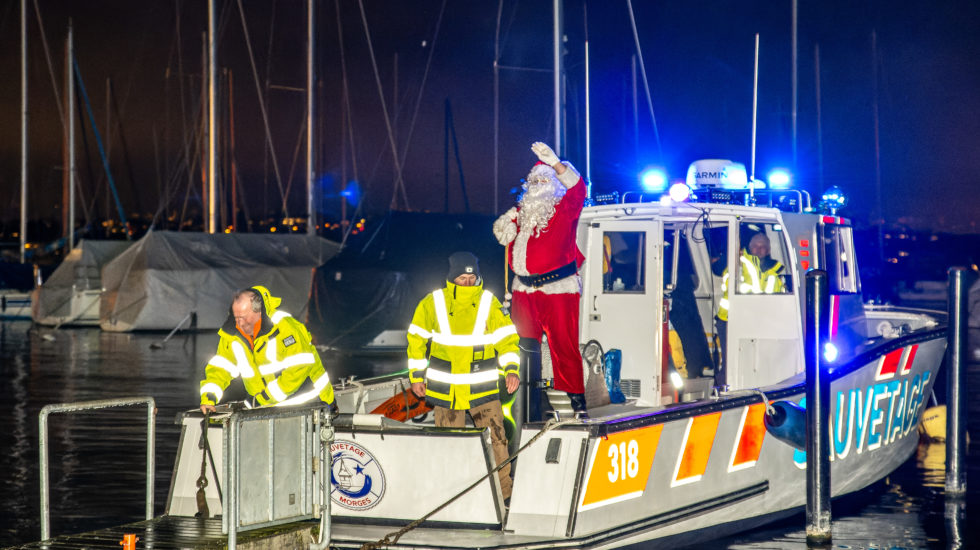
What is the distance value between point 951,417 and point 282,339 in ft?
19.8

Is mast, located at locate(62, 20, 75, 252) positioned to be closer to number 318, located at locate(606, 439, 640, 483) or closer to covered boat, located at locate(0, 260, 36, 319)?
covered boat, located at locate(0, 260, 36, 319)

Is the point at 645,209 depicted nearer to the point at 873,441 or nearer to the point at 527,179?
the point at 527,179

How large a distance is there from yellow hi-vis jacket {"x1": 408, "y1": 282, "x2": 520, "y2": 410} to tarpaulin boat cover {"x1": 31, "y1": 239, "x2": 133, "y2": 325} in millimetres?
29148

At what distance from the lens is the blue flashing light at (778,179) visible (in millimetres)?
10820

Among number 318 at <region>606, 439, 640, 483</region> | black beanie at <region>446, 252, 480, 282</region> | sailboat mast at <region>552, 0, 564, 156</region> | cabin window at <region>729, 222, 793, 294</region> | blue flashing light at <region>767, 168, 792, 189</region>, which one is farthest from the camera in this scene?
sailboat mast at <region>552, 0, 564, 156</region>

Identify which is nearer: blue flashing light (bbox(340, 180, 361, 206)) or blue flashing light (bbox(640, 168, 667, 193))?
blue flashing light (bbox(640, 168, 667, 193))

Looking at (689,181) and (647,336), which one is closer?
(647,336)

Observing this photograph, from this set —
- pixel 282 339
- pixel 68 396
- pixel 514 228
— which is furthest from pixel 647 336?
pixel 68 396

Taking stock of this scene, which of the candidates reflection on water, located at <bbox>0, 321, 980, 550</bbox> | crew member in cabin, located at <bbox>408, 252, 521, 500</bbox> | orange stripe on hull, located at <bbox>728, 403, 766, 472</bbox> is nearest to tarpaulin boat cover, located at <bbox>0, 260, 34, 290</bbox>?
reflection on water, located at <bbox>0, 321, 980, 550</bbox>

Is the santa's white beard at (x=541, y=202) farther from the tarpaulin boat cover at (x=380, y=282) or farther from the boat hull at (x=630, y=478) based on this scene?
the tarpaulin boat cover at (x=380, y=282)

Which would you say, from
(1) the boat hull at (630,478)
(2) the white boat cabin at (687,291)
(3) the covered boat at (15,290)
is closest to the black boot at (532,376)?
(1) the boat hull at (630,478)

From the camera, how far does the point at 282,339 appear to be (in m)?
7.11

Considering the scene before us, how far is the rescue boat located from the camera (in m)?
6.79

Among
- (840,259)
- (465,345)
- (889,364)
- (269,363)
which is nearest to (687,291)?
(840,259)
